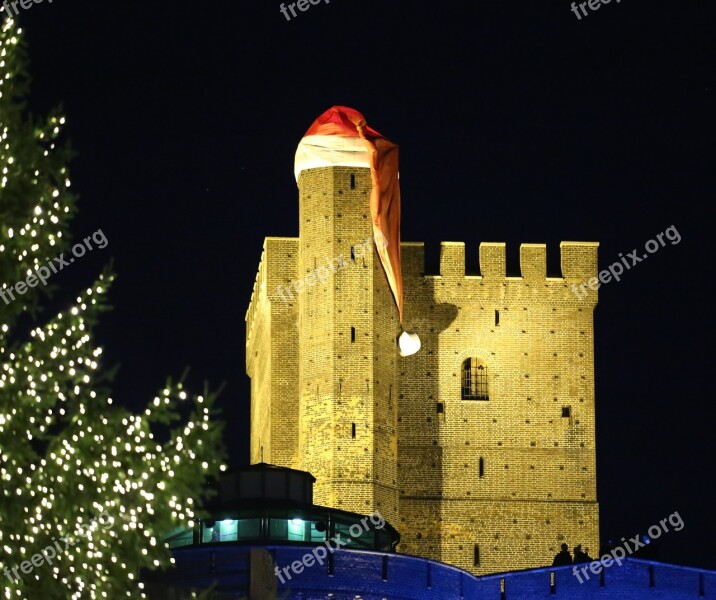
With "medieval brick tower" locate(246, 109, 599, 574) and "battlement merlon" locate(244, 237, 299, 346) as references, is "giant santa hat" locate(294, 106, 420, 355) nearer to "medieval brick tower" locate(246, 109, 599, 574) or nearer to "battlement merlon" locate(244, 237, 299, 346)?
"medieval brick tower" locate(246, 109, 599, 574)

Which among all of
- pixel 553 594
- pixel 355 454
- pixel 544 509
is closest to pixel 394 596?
pixel 553 594

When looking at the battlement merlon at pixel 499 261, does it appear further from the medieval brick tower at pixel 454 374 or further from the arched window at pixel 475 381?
the arched window at pixel 475 381

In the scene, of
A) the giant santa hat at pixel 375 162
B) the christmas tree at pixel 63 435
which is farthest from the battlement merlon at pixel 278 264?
the christmas tree at pixel 63 435

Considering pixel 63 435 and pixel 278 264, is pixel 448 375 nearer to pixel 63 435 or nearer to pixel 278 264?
pixel 278 264

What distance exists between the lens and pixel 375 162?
6294cm

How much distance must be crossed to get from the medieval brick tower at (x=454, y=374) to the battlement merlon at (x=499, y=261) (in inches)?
1.6

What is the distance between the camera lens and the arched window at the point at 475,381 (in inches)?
2581

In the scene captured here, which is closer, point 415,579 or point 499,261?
point 415,579

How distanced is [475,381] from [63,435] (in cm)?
3682

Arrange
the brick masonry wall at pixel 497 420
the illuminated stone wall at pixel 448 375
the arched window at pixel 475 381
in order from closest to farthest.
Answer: the illuminated stone wall at pixel 448 375
the brick masonry wall at pixel 497 420
the arched window at pixel 475 381

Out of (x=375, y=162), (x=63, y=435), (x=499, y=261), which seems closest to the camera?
(x=63, y=435)

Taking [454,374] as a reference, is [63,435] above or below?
below

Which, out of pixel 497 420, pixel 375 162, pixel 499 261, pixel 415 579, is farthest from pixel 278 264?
Answer: pixel 415 579

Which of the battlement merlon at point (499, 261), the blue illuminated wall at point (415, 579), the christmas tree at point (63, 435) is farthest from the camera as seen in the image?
the battlement merlon at point (499, 261)
